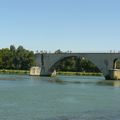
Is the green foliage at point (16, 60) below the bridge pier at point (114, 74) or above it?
above

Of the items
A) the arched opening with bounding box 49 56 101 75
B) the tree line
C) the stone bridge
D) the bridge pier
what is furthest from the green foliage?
the bridge pier

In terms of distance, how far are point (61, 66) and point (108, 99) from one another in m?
105

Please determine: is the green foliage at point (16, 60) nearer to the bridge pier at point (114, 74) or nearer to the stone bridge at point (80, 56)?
the stone bridge at point (80, 56)

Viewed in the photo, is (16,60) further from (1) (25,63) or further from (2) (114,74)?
(2) (114,74)

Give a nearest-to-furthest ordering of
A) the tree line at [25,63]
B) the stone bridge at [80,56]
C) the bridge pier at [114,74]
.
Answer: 1. the bridge pier at [114,74]
2. the stone bridge at [80,56]
3. the tree line at [25,63]

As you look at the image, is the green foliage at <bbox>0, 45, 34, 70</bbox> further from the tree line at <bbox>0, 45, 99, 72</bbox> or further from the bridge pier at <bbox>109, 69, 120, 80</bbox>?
the bridge pier at <bbox>109, 69, 120, 80</bbox>

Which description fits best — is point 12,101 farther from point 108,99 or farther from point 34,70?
point 34,70

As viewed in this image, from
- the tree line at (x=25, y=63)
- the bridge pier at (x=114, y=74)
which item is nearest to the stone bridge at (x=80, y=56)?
the bridge pier at (x=114, y=74)

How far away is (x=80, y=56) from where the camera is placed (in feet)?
385

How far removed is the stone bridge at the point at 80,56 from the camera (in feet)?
361

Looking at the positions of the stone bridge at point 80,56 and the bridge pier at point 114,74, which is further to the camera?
the stone bridge at point 80,56

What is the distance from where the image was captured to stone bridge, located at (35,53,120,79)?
109938 millimetres

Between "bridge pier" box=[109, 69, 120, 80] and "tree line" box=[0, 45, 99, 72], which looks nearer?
"bridge pier" box=[109, 69, 120, 80]

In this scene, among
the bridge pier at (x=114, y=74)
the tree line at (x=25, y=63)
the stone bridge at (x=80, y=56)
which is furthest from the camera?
the tree line at (x=25, y=63)
